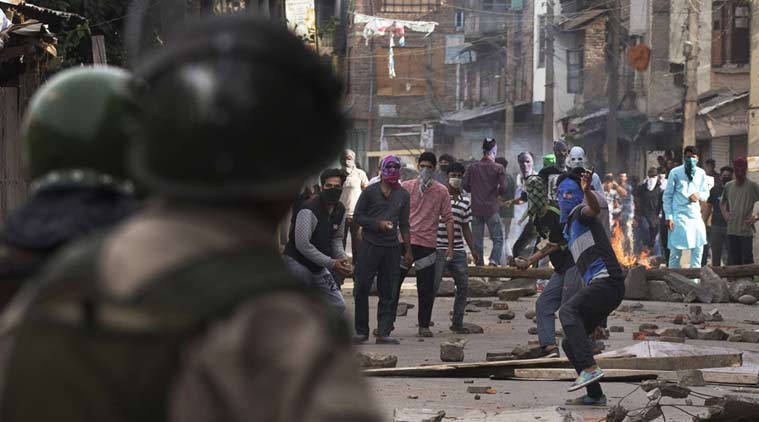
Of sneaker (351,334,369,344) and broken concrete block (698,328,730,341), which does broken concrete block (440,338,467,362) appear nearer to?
sneaker (351,334,369,344)

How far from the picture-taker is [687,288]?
65.9 feet

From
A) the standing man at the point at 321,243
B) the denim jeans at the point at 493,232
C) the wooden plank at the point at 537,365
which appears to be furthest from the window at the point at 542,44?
the wooden plank at the point at 537,365

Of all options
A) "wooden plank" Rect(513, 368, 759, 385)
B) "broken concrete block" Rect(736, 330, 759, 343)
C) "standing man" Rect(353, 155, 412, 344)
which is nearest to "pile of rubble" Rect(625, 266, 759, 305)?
"broken concrete block" Rect(736, 330, 759, 343)

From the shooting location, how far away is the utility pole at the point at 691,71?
132ft

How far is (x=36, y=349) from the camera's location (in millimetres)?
2258

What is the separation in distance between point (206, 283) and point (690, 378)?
9368 millimetres

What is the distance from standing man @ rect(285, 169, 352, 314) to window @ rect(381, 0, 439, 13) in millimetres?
48765

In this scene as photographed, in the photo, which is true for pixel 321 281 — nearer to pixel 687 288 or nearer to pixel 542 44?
pixel 687 288

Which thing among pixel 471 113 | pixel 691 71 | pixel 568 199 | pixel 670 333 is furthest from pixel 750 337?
pixel 471 113

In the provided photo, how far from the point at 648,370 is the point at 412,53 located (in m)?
50.5

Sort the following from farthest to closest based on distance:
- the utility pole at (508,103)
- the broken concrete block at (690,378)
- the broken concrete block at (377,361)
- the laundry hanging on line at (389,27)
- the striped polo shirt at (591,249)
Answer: the laundry hanging on line at (389,27), the utility pole at (508,103), the broken concrete block at (377,361), the broken concrete block at (690,378), the striped polo shirt at (591,249)

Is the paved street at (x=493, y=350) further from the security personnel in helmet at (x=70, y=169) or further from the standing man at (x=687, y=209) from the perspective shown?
the security personnel in helmet at (x=70, y=169)

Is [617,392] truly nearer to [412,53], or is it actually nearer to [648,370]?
[648,370]

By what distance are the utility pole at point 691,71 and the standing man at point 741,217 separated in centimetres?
1691
